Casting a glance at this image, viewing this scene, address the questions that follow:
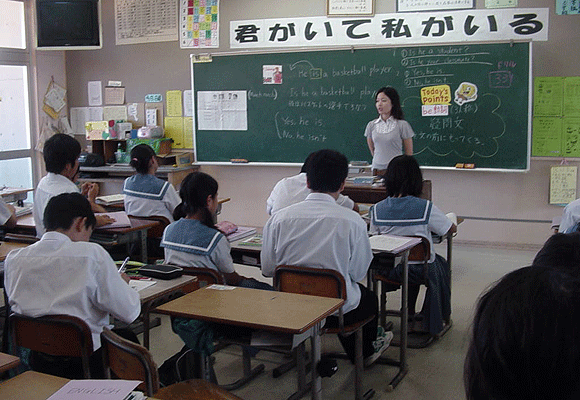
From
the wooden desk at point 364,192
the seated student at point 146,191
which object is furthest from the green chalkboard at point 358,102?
the seated student at point 146,191

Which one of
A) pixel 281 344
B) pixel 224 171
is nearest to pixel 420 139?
pixel 224 171

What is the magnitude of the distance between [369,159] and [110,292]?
175 inches

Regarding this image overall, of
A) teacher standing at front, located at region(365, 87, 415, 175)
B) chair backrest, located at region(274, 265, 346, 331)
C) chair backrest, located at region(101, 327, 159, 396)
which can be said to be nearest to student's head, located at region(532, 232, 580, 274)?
chair backrest, located at region(274, 265, 346, 331)

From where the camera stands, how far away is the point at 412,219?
3.66m

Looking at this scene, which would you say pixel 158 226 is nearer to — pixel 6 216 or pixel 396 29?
pixel 6 216

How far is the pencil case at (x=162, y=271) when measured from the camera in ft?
9.16

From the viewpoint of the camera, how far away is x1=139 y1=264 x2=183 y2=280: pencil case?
2793 millimetres

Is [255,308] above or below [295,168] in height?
below

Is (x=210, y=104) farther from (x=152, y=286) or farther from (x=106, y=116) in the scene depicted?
(x=152, y=286)

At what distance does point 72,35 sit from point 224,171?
7.30 ft

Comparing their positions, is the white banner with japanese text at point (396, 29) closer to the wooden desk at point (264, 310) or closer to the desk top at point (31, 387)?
the wooden desk at point (264, 310)

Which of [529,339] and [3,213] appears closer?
[529,339]

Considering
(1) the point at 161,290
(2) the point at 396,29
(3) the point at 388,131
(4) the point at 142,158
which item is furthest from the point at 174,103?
(1) the point at 161,290

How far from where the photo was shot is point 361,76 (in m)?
6.46
